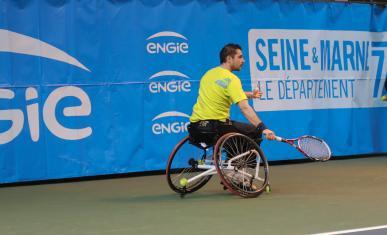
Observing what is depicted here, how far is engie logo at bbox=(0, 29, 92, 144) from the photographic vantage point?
8.58m

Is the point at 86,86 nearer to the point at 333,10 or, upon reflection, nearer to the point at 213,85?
the point at 213,85

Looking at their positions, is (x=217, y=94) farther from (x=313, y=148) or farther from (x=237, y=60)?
(x=313, y=148)

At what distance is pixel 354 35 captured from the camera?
11.1 m

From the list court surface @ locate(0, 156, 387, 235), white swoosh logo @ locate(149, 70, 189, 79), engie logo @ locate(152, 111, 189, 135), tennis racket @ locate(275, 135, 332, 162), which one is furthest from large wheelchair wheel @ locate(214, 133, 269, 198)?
white swoosh logo @ locate(149, 70, 189, 79)

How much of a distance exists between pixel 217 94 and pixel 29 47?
9.02 ft

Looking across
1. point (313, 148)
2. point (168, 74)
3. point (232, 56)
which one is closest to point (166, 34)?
point (168, 74)

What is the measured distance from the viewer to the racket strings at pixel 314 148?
23.2ft

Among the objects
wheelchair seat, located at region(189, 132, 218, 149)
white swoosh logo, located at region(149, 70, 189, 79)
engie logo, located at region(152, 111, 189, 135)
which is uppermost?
white swoosh logo, located at region(149, 70, 189, 79)

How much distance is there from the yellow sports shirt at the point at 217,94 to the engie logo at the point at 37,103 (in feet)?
7.04

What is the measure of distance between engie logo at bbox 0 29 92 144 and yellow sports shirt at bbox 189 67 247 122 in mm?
2146

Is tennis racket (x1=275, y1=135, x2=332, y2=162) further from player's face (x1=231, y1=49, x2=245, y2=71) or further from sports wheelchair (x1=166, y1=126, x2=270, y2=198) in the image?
player's face (x1=231, y1=49, x2=245, y2=71)

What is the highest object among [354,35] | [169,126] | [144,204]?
[354,35]

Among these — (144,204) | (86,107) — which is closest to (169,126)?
(86,107)

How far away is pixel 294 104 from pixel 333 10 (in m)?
1.62
